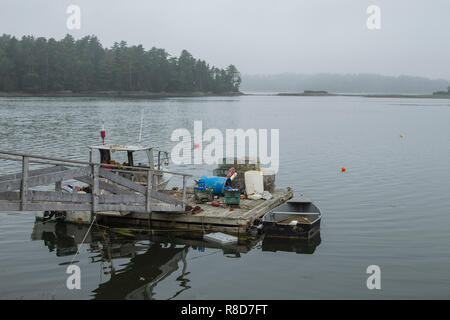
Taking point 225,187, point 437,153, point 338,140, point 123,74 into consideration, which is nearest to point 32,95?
point 123,74

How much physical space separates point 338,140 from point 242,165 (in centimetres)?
3384

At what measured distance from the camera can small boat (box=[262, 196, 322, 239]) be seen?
18062mm

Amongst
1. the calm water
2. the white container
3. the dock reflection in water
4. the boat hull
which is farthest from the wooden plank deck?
the white container

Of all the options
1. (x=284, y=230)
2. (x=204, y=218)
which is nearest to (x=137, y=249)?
(x=204, y=218)

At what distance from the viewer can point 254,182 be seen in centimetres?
2197

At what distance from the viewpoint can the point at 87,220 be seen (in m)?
19.6

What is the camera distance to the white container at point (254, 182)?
71.5 feet

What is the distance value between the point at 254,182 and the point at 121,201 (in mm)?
8069

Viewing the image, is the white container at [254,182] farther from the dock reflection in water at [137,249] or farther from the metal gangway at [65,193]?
the metal gangway at [65,193]

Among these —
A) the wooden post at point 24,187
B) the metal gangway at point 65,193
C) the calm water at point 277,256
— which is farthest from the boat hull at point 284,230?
the wooden post at point 24,187

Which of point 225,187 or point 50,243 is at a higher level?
point 225,187

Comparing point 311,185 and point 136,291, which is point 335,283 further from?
point 311,185

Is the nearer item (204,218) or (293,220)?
(204,218)

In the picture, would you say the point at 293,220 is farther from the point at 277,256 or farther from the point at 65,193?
the point at 65,193
